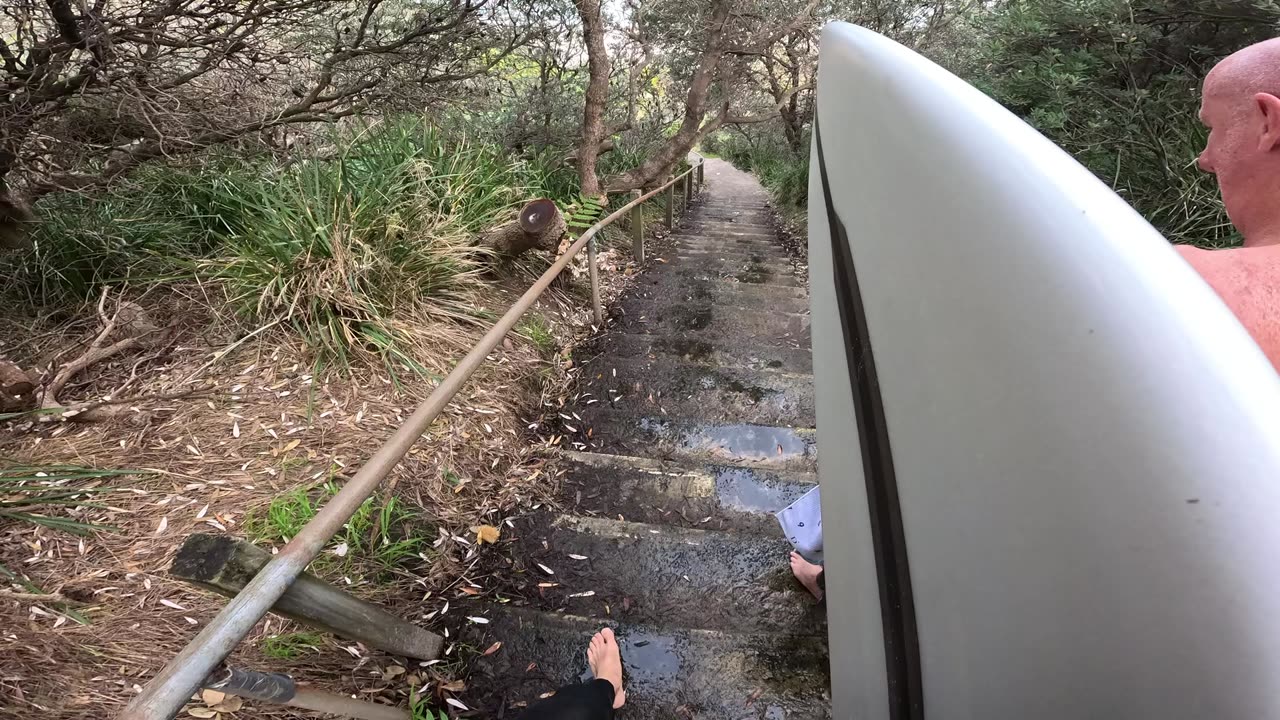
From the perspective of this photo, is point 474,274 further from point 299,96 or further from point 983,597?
point 983,597

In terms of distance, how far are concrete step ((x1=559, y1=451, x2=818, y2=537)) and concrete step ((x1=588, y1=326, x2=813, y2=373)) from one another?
3.51 ft

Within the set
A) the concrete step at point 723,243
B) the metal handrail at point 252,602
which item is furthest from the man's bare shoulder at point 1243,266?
the concrete step at point 723,243

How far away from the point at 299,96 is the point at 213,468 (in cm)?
266

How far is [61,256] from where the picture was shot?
9.47 ft

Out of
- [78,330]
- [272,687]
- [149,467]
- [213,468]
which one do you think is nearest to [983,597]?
[272,687]

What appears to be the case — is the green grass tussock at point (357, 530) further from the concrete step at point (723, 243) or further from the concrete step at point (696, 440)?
the concrete step at point (723, 243)

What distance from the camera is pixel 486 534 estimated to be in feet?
6.71

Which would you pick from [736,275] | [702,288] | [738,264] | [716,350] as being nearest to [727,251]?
[738,264]

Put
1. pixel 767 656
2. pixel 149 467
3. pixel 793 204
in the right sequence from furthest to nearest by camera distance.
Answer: pixel 793 204 → pixel 149 467 → pixel 767 656

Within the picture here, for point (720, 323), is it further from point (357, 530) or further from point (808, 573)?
point (357, 530)

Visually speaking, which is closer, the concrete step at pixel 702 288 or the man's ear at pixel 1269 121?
the man's ear at pixel 1269 121

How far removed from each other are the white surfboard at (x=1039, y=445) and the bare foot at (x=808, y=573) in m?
0.80

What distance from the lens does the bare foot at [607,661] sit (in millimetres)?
1565

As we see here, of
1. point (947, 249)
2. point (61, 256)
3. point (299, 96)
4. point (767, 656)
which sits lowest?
point (767, 656)
